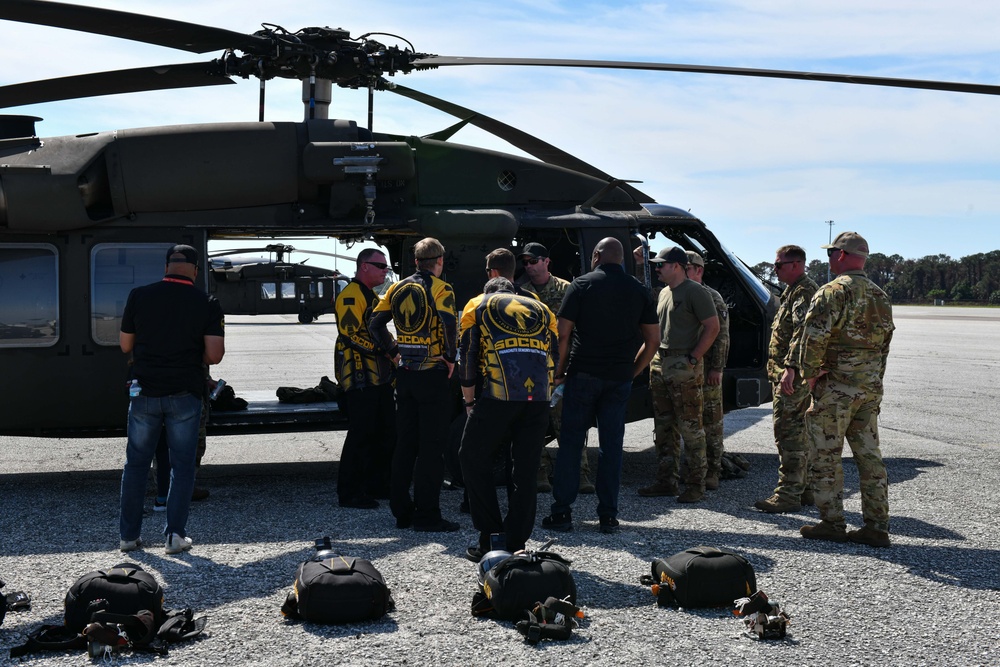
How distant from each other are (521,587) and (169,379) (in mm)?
2633

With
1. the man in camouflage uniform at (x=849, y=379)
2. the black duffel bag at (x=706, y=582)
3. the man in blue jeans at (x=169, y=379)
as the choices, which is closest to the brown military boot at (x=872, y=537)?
the man in camouflage uniform at (x=849, y=379)

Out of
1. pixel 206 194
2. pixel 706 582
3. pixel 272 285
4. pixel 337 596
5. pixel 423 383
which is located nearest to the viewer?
pixel 337 596

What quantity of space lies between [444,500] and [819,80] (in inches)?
166

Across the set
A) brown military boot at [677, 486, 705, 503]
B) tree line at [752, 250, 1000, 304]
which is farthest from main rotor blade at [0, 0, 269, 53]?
tree line at [752, 250, 1000, 304]

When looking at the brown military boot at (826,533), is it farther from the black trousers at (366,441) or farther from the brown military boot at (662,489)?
the black trousers at (366,441)

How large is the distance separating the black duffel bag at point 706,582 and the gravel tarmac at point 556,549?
8 cm

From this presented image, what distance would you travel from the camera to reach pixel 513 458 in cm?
563

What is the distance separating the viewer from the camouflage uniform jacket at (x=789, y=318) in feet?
23.6

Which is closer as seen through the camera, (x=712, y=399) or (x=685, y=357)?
(x=685, y=357)

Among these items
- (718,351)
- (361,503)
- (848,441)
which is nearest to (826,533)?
(848,441)

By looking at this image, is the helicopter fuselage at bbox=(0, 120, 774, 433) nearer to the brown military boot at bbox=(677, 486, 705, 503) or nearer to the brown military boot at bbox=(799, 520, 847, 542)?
the brown military boot at bbox=(677, 486, 705, 503)

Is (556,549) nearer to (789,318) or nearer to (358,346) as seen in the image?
(358,346)

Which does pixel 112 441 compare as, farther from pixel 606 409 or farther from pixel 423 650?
pixel 423 650

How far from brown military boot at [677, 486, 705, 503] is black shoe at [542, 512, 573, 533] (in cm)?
133
